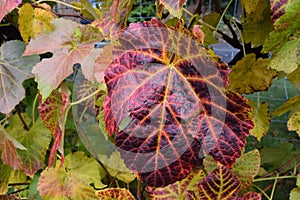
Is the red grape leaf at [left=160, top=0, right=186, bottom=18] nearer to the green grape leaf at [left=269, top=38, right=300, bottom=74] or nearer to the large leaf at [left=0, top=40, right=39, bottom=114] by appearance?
the green grape leaf at [left=269, top=38, right=300, bottom=74]

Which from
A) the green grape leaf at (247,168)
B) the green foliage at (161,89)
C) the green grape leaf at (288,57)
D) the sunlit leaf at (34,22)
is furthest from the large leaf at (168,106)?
the sunlit leaf at (34,22)

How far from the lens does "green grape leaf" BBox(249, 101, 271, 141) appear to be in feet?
2.03

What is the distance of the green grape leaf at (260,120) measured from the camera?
0.62 meters

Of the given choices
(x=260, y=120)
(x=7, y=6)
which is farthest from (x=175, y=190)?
(x=7, y=6)

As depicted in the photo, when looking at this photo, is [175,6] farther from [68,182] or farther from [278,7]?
[68,182]

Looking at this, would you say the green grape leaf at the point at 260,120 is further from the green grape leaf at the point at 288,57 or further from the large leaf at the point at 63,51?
the large leaf at the point at 63,51

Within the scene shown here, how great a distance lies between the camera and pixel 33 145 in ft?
2.62

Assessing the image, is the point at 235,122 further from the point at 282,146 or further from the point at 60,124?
the point at 282,146

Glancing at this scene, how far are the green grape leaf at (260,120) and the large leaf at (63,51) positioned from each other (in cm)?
28

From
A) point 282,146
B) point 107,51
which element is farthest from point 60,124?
point 282,146

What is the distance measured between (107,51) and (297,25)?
0.76ft

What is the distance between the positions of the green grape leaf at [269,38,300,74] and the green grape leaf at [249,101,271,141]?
18 centimetres

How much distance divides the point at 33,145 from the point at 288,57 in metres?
0.56

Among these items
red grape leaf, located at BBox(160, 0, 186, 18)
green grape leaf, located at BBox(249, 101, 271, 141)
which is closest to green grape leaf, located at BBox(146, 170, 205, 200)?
green grape leaf, located at BBox(249, 101, 271, 141)
